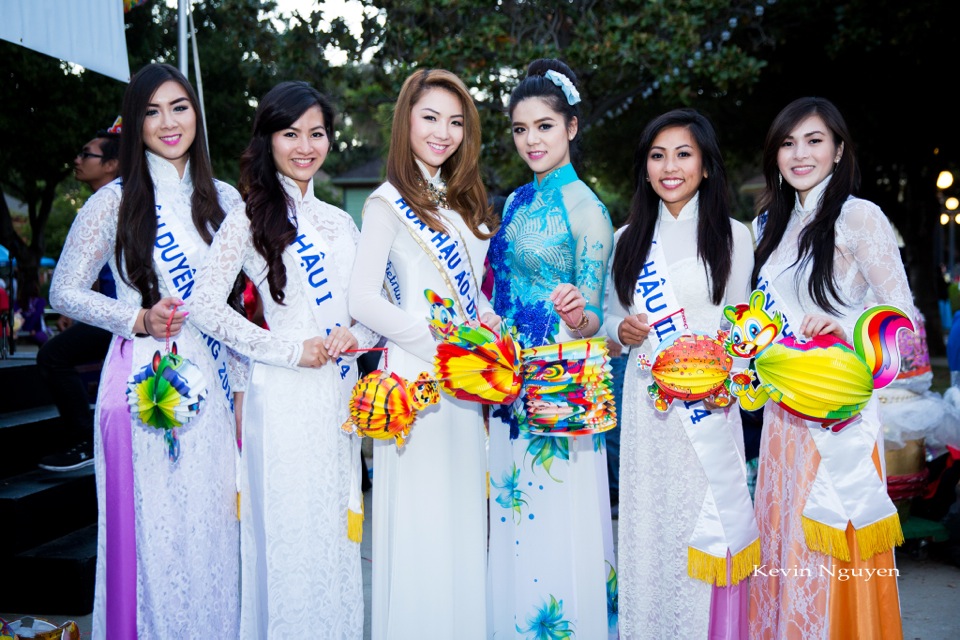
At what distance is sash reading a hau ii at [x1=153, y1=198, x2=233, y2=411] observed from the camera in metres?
2.64

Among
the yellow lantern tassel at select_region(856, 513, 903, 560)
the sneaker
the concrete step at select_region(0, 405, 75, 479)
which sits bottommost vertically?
the yellow lantern tassel at select_region(856, 513, 903, 560)

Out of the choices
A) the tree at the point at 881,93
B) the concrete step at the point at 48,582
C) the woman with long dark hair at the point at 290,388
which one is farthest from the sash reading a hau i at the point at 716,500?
the tree at the point at 881,93

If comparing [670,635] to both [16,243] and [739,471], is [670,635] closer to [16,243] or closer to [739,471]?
[739,471]

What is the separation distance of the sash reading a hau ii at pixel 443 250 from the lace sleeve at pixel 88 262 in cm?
89

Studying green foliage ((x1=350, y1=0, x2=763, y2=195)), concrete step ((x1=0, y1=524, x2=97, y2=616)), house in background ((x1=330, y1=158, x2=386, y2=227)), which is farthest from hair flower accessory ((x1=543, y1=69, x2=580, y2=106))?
house in background ((x1=330, y1=158, x2=386, y2=227))

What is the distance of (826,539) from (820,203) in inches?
42.3

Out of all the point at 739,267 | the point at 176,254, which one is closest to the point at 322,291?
the point at 176,254

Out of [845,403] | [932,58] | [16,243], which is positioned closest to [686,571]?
[845,403]

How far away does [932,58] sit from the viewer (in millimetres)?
9953

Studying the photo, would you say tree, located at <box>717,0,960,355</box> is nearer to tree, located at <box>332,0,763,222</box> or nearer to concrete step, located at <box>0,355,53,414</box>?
tree, located at <box>332,0,763,222</box>

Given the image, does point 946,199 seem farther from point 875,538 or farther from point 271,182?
point 271,182

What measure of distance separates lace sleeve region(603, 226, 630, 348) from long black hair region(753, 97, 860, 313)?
47 centimetres

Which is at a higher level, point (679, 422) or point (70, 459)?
point (679, 422)

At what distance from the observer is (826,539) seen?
8.27 ft
